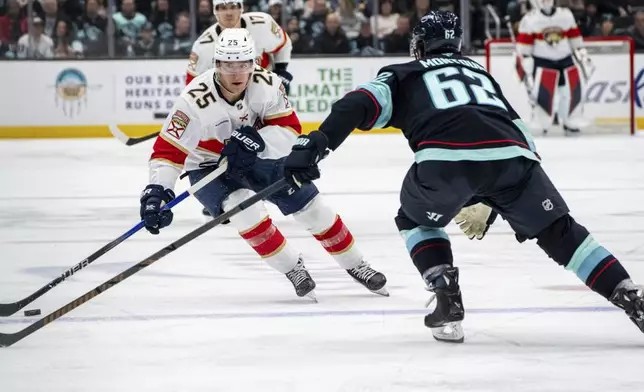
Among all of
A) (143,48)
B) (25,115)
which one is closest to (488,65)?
(143,48)

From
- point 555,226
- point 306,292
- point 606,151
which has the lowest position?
point 606,151

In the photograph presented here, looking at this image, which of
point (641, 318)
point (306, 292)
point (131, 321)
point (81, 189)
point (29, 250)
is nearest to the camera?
point (641, 318)

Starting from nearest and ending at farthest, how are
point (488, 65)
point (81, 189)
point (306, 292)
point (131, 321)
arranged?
1. point (131, 321)
2. point (306, 292)
3. point (81, 189)
4. point (488, 65)

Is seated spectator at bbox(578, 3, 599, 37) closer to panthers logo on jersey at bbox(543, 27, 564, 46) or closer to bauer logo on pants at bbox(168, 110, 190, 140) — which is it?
panthers logo on jersey at bbox(543, 27, 564, 46)

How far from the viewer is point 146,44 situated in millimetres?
11859

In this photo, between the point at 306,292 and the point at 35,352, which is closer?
the point at 35,352

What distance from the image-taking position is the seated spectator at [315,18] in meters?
11.8

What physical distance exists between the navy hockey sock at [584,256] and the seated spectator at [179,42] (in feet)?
28.6

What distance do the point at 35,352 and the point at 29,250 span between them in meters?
2.17

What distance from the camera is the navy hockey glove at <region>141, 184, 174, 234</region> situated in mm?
3842

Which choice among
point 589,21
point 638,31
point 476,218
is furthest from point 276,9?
point 476,218

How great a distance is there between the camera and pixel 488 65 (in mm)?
11648

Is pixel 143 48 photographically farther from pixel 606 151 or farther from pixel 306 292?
pixel 306 292

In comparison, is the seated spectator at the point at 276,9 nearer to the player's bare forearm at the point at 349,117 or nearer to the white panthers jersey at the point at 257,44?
the white panthers jersey at the point at 257,44
